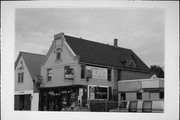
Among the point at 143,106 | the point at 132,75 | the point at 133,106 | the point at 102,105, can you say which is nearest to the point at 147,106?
the point at 143,106

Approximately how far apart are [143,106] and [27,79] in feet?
6.78

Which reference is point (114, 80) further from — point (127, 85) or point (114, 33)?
point (114, 33)

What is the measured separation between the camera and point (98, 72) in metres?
6.15

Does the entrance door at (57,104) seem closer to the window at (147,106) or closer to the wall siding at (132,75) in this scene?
the wall siding at (132,75)

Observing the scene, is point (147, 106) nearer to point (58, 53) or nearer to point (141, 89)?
point (141, 89)

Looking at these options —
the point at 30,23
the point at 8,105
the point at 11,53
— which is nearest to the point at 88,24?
the point at 30,23

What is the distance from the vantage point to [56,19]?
6164 millimetres

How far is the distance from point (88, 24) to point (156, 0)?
122 cm

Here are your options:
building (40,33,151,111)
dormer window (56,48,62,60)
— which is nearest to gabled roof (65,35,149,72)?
building (40,33,151,111)

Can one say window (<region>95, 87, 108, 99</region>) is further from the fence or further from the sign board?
the sign board

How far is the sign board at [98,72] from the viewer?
6.12 m

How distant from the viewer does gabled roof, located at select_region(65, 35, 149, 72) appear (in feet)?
19.9

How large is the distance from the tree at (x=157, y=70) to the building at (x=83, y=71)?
9 cm

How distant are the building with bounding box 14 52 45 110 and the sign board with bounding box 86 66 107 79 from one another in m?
0.90
